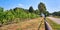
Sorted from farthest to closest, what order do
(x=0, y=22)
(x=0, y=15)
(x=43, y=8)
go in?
(x=43, y=8) → (x=0, y=22) → (x=0, y=15)

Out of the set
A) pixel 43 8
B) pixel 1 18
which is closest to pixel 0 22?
pixel 1 18

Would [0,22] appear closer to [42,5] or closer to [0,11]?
[0,11]

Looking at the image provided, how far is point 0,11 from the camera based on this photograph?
2097 centimetres

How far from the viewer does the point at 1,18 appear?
2003 centimetres

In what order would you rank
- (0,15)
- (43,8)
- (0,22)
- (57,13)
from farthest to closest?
(43,8)
(57,13)
(0,22)
(0,15)

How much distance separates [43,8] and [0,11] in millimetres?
84394

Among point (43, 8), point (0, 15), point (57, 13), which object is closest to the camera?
point (0, 15)

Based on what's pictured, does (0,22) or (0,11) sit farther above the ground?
(0,11)

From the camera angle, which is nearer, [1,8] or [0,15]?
[0,15]

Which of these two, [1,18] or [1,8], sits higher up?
[1,8]

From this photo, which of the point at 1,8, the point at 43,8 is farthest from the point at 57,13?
the point at 1,8

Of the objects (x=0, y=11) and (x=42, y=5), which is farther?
(x=42, y=5)

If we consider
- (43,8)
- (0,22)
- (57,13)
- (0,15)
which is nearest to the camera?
(0,15)

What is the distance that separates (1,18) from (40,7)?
86682 millimetres
